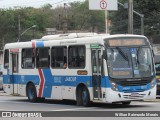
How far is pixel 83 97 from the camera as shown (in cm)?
2111

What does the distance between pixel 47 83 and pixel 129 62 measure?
527 cm

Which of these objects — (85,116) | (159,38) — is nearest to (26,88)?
(85,116)

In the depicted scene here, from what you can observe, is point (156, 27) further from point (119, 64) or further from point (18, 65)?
point (119, 64)

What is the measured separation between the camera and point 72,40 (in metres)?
22.0

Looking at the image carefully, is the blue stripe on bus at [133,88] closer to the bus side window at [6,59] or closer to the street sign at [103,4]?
the bus side window at [6,59]

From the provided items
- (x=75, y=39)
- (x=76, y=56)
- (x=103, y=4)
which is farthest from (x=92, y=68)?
(x=103, y=4)

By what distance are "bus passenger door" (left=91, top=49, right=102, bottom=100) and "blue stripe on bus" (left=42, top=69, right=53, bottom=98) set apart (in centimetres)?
352

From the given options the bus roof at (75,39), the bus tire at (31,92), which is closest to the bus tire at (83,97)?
→ the bus roof at (75,39)

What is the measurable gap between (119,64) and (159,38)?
4798cm

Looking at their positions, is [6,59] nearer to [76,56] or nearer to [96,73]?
[76,56]

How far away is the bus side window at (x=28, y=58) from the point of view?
24.9 m

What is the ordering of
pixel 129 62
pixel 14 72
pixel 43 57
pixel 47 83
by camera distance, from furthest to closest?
pixel 14 72 → pixel 43 57 → pixel 47 83 → pixel 129 62

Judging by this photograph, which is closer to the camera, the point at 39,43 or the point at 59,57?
the point at 59,57

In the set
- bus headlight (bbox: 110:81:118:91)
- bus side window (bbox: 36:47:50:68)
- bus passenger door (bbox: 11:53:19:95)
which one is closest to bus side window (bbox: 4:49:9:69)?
bus passenger door (bbox: 11:53:19:95)
